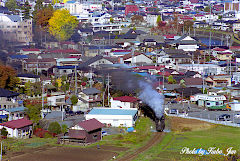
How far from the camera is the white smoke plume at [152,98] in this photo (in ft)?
47.1

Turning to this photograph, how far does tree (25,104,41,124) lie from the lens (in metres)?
14.3

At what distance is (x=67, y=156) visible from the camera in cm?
1137

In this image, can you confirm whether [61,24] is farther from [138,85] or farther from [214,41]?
[138,85]

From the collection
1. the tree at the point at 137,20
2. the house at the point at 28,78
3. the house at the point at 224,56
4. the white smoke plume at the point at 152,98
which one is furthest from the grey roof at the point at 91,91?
the tree at the point at 137,20

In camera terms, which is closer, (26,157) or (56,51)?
(26,157)

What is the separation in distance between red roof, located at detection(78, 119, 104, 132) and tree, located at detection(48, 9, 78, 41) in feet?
53.8

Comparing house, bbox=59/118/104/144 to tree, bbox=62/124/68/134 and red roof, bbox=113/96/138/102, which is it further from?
red roof, bbox=113/96/138/102

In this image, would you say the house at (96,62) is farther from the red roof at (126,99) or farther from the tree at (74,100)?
the red roof at (126,99)

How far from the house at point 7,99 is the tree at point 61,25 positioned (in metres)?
13.5

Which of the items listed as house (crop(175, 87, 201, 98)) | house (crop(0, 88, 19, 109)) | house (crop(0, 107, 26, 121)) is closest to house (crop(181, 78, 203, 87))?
house (crop(175, 87, 201, 98))

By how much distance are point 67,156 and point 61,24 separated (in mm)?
19285

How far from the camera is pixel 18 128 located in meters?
13.0

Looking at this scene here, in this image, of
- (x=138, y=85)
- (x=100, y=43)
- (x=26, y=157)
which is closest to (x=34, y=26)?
(x=100, y=43)

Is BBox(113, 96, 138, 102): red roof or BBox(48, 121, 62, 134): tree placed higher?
BBox(113, 96, 138, 102): red roof
